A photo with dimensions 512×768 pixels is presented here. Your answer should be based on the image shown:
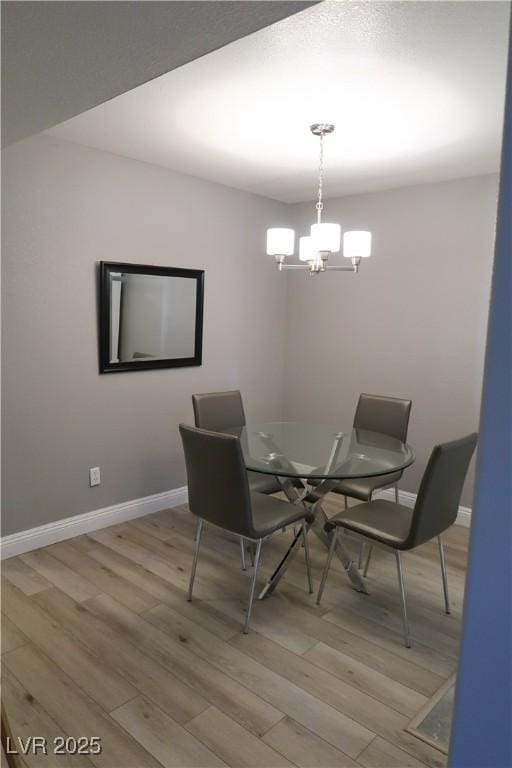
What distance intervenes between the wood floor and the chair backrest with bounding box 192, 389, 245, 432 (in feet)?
2.65

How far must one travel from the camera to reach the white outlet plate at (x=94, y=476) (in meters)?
3.36

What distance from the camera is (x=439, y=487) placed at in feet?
7.35

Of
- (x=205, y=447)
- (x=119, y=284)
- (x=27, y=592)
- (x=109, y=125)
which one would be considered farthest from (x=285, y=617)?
(x=109, y=125)

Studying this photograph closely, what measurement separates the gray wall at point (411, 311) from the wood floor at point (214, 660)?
117cm

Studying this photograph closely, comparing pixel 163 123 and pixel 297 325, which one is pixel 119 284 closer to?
pixel 163 123

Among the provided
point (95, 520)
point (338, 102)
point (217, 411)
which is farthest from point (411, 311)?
point (95, 520)

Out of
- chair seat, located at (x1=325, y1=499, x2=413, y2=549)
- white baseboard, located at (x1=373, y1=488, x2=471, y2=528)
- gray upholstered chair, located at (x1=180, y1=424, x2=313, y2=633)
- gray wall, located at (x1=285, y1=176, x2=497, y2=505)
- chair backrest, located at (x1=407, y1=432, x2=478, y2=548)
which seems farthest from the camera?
white baseboard, located at (x1=373, y1=488, x2=471, y2=528)

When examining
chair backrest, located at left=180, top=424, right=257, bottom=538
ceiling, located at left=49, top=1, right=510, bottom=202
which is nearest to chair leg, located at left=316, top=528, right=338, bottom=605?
chair backrest, located at left=180, top=424, right=257, bottom=538

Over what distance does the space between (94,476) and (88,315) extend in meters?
1.04

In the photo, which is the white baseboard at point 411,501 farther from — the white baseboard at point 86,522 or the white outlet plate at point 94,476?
the white outlet plate at point 94,476

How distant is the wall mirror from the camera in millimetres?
3305

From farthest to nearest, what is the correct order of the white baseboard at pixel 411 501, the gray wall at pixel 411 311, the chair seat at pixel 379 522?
the white baseboard at pixel 411 501
the gray wall at pixel 411 311
the chair seat at pixel 379 522

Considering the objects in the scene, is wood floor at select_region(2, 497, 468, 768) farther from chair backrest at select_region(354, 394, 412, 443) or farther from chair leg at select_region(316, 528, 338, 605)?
chair backrest at select_region(354, 394, 412, 443)

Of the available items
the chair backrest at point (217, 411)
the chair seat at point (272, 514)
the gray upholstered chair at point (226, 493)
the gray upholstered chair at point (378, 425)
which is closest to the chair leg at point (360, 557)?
the gray upholstered chair at point (378, 425)
